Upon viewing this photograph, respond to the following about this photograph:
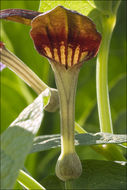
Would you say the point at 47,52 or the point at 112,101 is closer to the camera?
the point at 47,52

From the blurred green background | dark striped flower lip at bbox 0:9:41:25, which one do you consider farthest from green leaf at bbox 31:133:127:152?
the blurred green background

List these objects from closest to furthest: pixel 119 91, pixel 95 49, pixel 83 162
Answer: pixel 95 49
pixel 83 162
pixel 119 91

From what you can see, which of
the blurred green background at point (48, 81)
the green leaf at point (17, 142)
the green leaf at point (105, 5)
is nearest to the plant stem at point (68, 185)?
the green leaf at point (17, 142)

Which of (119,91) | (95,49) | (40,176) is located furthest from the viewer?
(119,91)

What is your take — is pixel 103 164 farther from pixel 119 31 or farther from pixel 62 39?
pixel 119 31

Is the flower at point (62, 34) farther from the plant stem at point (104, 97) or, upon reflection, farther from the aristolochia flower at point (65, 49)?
the plant stem at point (104, 97)

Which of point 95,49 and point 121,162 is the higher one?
point 95,49

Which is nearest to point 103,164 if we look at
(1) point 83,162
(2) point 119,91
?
(1) point 83,162
